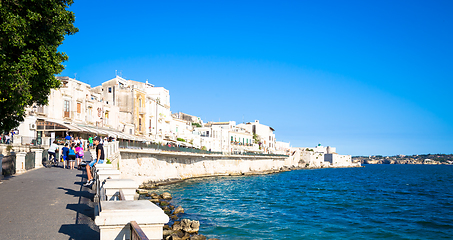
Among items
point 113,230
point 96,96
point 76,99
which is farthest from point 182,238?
point 96,96

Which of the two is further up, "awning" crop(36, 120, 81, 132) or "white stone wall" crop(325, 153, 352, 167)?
"awning" crop(36, 120, 81, 132)

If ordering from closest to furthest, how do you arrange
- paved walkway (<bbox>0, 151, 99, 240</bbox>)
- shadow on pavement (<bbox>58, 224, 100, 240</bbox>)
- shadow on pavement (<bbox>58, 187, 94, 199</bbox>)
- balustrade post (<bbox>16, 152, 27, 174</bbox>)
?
1. shadow on pavement (<bbox>58, 224, 100, 240</bbox>)
2. paved walkway (<bbox>0, 151, 99, 240</bbox>)
3. shadow on pavement (<bbox>58, 187, 94, 199</bbox>)
4. balustrade post (<bbox>16, 152, 27, 174</bbox>)

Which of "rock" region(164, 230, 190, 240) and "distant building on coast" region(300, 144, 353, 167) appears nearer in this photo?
"rock" region(164, 230, 190, 240)

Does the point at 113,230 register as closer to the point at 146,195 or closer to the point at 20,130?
the point at 146,195

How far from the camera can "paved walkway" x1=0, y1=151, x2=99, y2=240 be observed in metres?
7.08

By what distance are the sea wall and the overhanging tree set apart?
20210 mm

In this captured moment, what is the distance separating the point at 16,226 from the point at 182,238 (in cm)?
786

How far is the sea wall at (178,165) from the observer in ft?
111

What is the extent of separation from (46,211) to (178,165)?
35.8 m

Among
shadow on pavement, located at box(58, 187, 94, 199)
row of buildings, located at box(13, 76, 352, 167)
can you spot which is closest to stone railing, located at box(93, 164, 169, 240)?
shadow on pavement, located at box(58, 187, 94, 199)

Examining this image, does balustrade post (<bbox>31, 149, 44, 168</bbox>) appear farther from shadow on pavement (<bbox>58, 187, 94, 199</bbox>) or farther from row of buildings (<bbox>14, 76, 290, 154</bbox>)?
→ shadow on pavement (<bbox>58, 187, 94, 199</bbox>)

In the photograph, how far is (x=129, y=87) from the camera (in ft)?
173

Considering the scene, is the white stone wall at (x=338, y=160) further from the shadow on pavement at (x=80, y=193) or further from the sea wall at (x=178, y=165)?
the shadow on pavement at (x=80, y=193)

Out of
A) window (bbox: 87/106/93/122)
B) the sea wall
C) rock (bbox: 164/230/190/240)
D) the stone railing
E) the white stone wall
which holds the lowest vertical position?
the white stone wall
